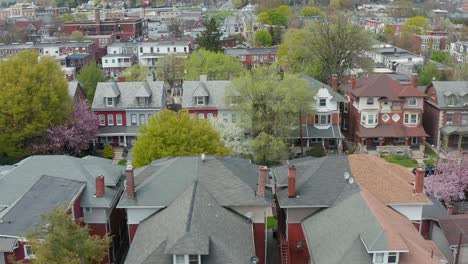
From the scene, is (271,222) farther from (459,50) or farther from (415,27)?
(415,27)

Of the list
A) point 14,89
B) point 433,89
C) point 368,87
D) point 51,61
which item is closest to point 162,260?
point 14,89

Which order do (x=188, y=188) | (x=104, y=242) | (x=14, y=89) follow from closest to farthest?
(x=104, y=242), (x=188, y=188), (x=14, y=89)

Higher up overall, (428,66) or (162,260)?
(428,66)

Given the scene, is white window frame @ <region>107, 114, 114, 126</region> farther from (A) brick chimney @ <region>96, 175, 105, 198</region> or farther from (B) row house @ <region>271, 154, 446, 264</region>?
(B) row house @ <region>271, 154, 446, 264</region>

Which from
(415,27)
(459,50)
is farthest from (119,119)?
(415,27)

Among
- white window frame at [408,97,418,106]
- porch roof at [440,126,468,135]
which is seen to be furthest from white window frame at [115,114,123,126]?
porch roof at [440,126,468,135]

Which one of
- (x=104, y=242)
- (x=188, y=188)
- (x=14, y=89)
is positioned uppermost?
(x=14, y=89)

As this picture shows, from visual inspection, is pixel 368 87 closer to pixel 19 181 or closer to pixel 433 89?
pixel 433 89
